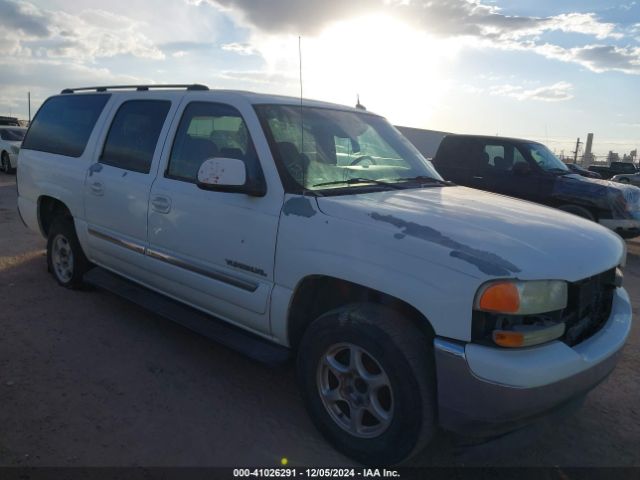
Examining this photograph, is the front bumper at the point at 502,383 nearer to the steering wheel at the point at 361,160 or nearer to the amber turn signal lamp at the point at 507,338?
the amber turn signal lamp at the point at 507,338

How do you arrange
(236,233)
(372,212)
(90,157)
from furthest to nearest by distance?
(90,157)
(236,233)
(372,212)

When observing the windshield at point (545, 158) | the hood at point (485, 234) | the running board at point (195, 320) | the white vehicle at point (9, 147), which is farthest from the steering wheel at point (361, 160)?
the white vehicle at point (9, 147)

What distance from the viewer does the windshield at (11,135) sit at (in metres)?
16.9

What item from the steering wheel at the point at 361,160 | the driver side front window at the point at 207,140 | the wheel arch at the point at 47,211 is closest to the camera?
the driver side front window at the point at 207,140

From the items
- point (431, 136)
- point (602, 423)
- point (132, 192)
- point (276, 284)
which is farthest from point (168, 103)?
point (431, 136)

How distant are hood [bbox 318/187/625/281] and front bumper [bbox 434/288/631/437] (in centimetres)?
35

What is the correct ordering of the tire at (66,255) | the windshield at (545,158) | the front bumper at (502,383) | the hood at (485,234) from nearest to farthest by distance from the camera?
the front bumper at (502,383) → the hood at (485,234) → the tire at (66,255) → the windshield at (545,158)

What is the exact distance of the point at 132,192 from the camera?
13.5 ft

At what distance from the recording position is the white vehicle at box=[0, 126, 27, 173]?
54.0ft

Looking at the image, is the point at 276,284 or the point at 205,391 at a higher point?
the point at 276,284

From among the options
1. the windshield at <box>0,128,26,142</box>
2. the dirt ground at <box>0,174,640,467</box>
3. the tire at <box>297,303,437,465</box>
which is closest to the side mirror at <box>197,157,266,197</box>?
the tire at <box>297,303,437,465</box>

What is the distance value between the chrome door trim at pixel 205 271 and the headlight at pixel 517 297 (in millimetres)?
1440

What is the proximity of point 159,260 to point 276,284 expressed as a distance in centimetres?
126

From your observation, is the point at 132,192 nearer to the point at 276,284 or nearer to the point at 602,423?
the point at 276,284
